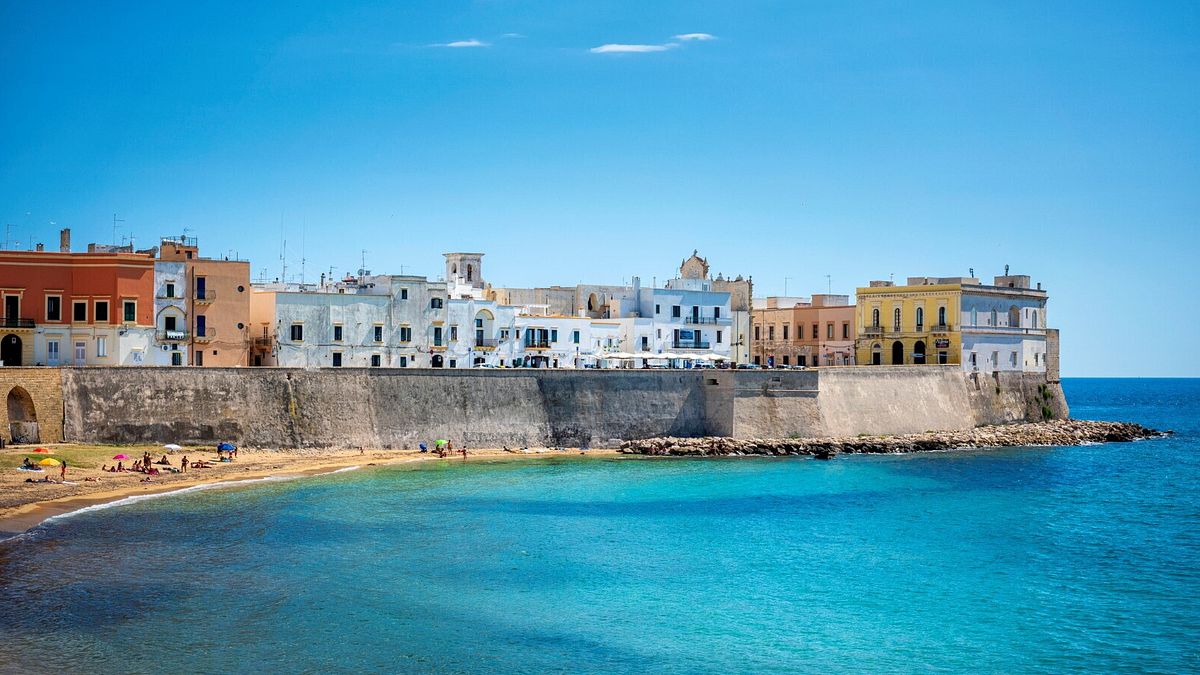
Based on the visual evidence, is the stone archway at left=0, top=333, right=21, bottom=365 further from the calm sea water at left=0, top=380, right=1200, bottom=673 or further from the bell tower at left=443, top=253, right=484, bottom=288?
the bell tower at left=443, top=253, right=484, bottom=288

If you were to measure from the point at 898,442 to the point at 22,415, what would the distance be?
3779 cm

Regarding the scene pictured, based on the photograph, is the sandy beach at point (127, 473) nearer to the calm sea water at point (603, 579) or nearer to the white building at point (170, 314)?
the calm sea water at point (603, 579)

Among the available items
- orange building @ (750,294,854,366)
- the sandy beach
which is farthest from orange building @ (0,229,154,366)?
orange building @ (750,294,854,366)

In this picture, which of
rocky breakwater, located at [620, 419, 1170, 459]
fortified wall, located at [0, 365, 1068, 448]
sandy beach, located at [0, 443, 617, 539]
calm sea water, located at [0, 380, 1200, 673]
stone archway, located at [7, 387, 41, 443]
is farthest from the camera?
rocky breakwater, located at [620, 419, 1170, 459]

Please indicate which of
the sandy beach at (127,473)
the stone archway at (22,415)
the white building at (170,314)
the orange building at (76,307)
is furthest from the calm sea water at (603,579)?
the orange building at (76,307)

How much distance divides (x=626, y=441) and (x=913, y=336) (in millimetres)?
21512

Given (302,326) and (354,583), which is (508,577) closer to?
(354,583)

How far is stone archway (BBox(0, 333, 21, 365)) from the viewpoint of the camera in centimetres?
4516

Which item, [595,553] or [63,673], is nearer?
[63,673]

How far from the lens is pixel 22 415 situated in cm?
4244

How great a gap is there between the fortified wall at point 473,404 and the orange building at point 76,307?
10.6ft

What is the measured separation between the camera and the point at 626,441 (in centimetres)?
5234

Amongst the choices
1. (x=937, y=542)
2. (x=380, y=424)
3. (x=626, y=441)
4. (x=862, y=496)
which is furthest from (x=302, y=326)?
(x=937, y=542)

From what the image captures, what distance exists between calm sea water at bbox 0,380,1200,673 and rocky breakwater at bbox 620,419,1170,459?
8626mm
